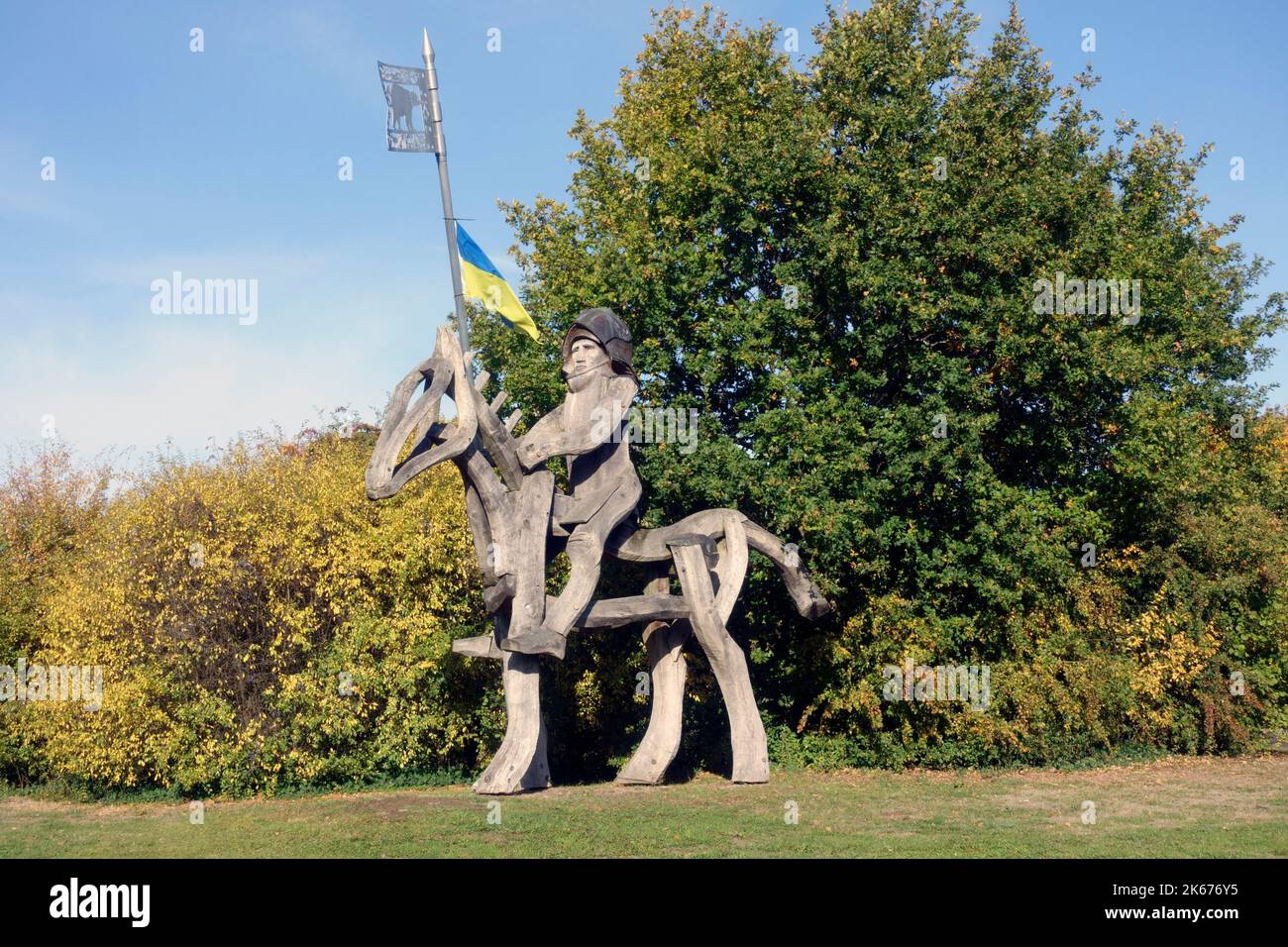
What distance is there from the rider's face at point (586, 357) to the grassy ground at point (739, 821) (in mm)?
5586

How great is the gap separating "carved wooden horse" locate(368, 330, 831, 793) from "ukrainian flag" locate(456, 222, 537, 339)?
1645 mm

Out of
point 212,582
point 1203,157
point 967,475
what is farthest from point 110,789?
point 1203,157

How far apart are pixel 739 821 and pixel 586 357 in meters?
6.27

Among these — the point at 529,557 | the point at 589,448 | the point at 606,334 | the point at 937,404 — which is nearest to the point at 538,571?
the point at 529,557

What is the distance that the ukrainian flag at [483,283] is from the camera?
15.8 meters

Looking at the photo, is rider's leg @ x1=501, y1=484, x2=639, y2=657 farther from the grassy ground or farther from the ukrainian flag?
the ukrainian flag

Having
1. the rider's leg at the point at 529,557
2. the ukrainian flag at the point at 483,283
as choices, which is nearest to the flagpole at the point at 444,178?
the ukrainian flag at the point at 483,283

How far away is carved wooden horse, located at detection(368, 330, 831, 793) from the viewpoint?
13891mm

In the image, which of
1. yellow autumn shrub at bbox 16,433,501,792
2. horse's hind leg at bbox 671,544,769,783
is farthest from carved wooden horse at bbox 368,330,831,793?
yellow autumn shrub at bbox 16,433,501,792

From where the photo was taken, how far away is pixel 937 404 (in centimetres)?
1825

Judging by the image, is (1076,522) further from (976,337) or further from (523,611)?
(523,611)

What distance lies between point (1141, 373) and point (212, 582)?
15027mm

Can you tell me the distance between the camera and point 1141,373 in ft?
62.1
